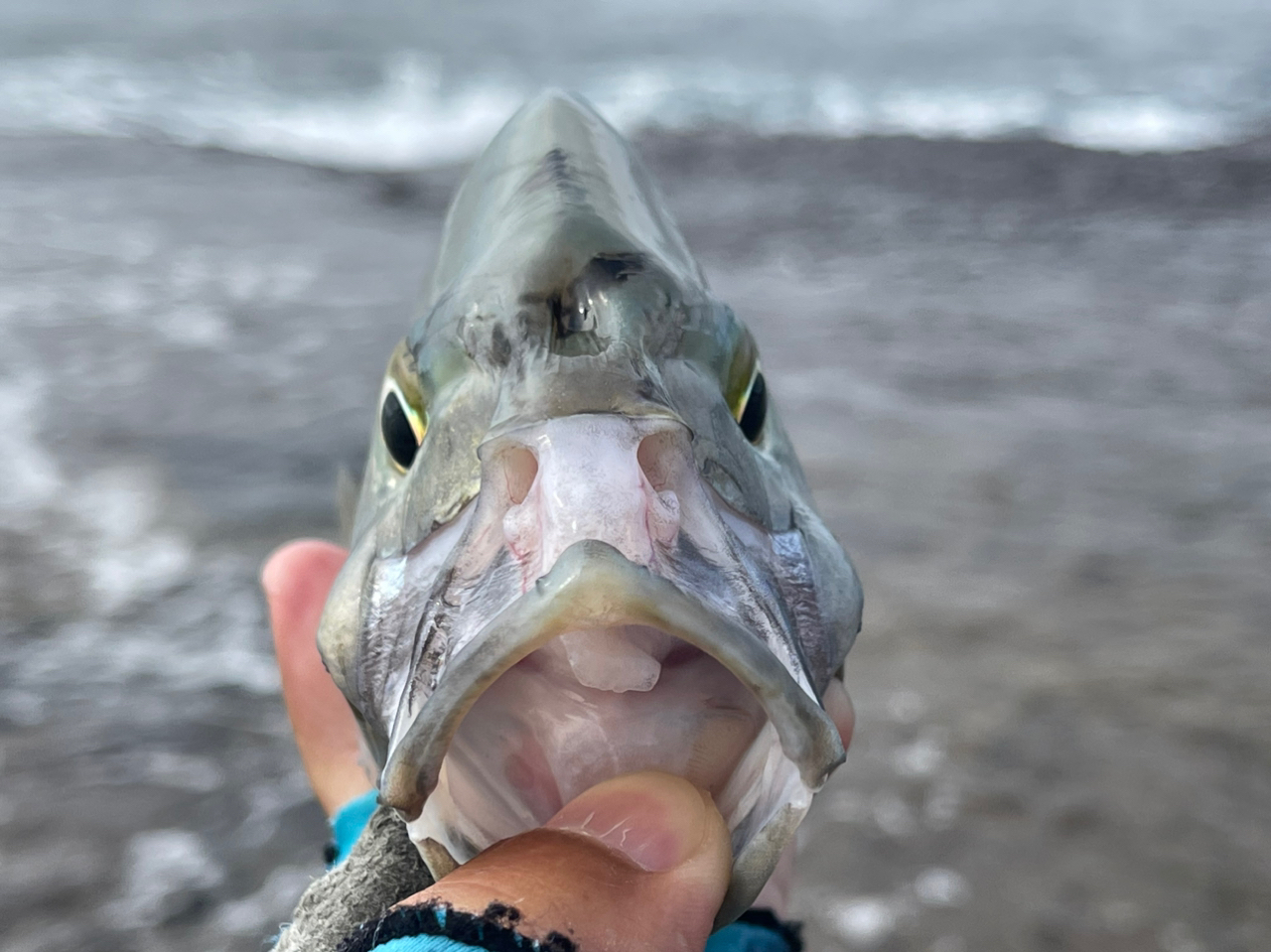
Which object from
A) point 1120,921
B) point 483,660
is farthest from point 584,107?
point 1120,921

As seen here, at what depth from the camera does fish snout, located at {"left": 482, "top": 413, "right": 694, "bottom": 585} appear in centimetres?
95

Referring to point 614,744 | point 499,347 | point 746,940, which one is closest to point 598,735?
point 614,744

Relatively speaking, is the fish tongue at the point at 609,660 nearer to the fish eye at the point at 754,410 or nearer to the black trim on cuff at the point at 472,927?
the black trim on cuff at the point at 472,927

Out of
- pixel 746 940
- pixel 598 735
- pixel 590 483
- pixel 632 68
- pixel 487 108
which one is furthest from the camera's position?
pixel 632 68

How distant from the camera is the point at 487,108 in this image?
1677 cm

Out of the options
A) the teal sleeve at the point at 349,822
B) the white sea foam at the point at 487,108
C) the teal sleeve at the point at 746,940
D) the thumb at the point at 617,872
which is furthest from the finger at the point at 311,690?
the white sea foam at the point at 487,108

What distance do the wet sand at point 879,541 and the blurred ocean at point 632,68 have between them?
450cm

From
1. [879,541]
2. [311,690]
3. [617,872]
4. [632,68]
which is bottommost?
[879,541]

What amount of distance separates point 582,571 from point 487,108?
668 inches

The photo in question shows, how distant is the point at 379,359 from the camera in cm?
679

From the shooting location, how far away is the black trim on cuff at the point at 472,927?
0.90 meters

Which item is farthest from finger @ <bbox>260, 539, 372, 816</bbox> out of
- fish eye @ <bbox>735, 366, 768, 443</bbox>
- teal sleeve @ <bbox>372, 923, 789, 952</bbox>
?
fish eye @ <bbox>735, 366, 768, 443</bbox>

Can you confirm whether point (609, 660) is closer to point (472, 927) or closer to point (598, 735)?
point (598, 735)

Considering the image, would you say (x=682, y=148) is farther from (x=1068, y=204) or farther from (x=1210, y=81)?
(x=1210, y=81)
